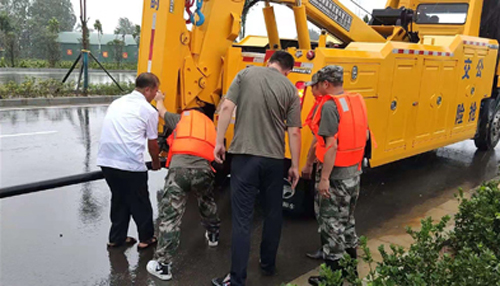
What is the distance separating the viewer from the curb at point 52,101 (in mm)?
11414

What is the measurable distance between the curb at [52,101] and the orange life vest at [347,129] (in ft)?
33.2

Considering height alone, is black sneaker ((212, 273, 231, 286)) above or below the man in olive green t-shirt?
below

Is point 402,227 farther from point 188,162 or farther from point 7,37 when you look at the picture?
point 7,37

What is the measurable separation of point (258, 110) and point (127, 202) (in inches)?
57.2

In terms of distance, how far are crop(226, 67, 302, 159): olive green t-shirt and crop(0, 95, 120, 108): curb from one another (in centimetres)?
984

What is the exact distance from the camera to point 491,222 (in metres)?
3.45

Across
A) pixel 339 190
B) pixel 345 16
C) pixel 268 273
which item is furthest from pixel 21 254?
pixel 345 16

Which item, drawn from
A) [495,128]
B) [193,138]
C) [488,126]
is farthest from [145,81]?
[495,128]

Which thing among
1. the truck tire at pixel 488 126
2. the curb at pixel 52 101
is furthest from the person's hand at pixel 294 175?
the curb at pixel 52 101

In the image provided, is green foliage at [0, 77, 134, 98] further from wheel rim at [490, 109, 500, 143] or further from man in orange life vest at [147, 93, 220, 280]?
wheel rim at [490, 109, 500, 143]

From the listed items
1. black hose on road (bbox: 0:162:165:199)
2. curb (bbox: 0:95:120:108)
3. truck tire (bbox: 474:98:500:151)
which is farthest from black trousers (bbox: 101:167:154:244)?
curb (bbox: 0:95:120:108)

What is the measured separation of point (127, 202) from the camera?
393 centimetres

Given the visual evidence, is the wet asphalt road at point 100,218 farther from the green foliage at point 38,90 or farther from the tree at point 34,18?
the tree at point 34,18

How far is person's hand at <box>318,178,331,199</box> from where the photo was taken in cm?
343
